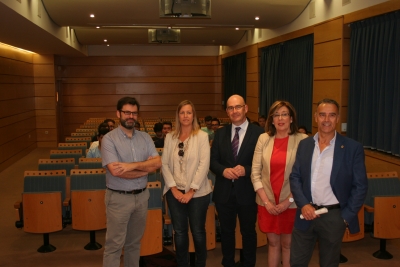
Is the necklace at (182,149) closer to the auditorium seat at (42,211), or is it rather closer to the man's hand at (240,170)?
the man's hand at (240,170)

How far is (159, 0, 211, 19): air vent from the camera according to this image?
664 cm

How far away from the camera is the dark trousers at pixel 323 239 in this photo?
2871 mm

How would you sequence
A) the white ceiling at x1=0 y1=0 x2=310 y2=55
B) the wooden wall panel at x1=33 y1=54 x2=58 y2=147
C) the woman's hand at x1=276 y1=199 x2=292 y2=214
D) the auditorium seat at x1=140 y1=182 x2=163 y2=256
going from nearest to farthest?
the woman's hand at x1=276 y1=199 x2=292 y2=214 < the auditorium seat at x1=140 y1=182 x2=163 y2=256 < the white ceiling at x1=0 y1=0 x2=310 y2=55 < the wooden wall panel at x1=33 y1=54 x2=58 y2=147

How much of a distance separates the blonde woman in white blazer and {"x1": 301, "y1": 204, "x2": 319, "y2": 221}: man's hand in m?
1.05

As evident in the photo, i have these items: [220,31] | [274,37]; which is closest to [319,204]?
[274,37]

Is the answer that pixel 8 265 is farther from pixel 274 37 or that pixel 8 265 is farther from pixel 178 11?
pixel 274 37

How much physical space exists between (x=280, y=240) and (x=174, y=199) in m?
0.99

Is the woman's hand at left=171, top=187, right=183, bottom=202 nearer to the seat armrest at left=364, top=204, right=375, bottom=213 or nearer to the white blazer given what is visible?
the white blazer

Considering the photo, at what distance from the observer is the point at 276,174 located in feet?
11.2

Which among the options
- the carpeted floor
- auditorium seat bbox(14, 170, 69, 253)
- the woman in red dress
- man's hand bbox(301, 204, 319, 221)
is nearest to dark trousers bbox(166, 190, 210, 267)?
the woman in red dress

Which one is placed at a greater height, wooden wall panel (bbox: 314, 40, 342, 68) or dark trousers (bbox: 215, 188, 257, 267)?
wooden wall panel (bbox: 314, 40, 342, 68)

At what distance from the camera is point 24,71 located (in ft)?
44.0

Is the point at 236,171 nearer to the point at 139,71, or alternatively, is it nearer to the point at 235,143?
the point at 235,143

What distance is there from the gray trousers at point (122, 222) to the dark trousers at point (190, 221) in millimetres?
289
